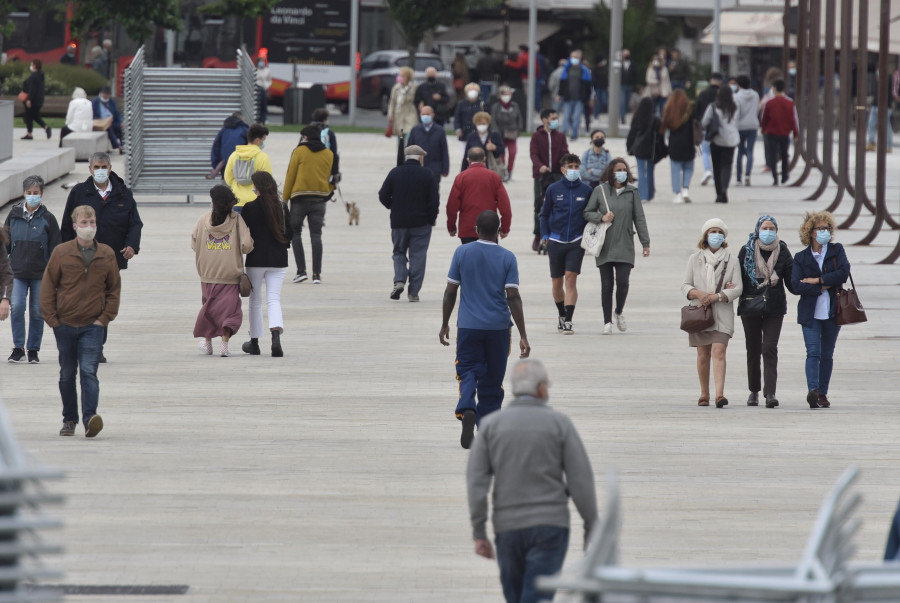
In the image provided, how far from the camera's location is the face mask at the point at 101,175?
13.3 metres

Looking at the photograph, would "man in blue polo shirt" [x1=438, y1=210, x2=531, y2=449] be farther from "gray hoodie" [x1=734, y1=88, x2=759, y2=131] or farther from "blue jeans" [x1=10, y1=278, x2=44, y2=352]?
"gray hoodie" [x1=734, y1=88, x2=759, y2=131]

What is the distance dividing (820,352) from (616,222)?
129 inches

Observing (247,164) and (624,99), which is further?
(624,99)

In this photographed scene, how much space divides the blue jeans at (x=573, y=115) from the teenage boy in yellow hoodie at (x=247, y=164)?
61.3 ft

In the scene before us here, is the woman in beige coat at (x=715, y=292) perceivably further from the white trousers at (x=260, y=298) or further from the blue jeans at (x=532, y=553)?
the blue jeans at (x=532, y=553)

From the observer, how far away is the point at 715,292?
12.7 m

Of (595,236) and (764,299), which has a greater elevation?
(595,236)

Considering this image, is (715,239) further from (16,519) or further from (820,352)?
(16,519)

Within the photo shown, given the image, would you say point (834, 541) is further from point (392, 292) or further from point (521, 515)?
point (392, 292)

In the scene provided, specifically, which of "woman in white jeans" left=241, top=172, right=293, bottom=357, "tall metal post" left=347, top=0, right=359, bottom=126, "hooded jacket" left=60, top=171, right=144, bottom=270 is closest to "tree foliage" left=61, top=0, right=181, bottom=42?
"tall metal post" left=347, top=0, right=359, bottom=126

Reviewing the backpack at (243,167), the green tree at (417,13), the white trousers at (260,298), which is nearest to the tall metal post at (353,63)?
the green tree at (417,13)

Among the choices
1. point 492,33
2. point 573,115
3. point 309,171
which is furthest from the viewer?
point 492,33

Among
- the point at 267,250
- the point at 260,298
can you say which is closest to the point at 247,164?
the point at 267,250

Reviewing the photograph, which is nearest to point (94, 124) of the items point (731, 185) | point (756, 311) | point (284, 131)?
point (284, 131)
